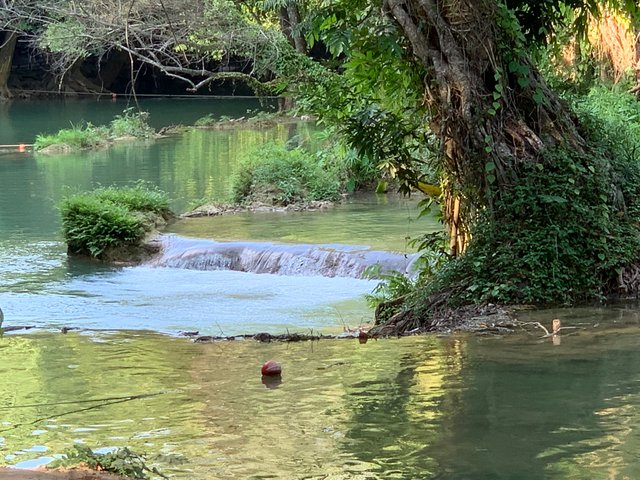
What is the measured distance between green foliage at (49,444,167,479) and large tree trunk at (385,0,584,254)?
4738 millimetres

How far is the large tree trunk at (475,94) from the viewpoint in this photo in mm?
8438

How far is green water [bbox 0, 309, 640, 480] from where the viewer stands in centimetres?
476

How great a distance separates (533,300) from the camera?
829 centimetres

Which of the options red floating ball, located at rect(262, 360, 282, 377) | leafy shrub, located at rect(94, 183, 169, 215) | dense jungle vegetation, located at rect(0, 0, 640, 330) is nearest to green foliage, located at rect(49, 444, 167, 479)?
red floating ball, located at rect(262, 360, 282, 377)

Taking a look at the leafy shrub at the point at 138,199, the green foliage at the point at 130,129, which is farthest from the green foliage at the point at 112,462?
the green foliage at the point at 130,129

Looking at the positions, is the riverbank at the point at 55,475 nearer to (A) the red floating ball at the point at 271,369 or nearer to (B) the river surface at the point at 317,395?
(B) the river surface at the point at 317,395

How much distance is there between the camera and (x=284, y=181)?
19516 mm

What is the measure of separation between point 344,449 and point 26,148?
86.3ft

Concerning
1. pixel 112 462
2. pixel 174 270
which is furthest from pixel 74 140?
pixel 112 462

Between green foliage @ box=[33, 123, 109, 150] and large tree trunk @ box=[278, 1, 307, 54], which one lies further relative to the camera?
green foliage @ box=[33, 123, 109, 150]

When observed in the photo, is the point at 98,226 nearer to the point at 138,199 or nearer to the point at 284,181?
the point at 138,199

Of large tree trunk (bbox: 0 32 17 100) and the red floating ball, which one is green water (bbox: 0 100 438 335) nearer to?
the red floating ball

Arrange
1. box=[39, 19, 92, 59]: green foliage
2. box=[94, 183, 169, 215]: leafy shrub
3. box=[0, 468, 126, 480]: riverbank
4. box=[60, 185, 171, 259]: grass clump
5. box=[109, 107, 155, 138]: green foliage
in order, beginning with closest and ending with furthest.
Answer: box=[0, 468, 126, 480]: riverbank, box=[60, 185, 171, 259]: grass clump, box=[94, 183, 169, 215]: leafy shrub, box=[39, 19, 92, 59]: green foliage, box=[109, 107, 155, 138]: green foliage

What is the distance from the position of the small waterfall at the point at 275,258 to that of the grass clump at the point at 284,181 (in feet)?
11.3
